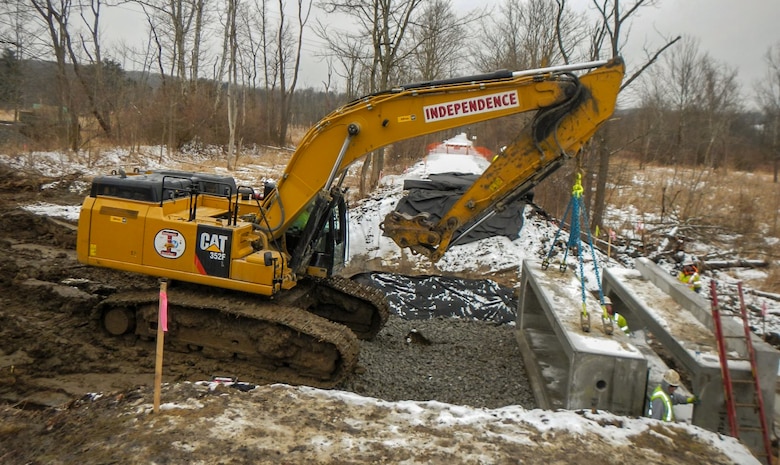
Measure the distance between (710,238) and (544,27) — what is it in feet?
64.6

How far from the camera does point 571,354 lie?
5117 mm

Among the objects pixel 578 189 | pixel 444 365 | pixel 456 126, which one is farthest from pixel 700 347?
pixel 456 126

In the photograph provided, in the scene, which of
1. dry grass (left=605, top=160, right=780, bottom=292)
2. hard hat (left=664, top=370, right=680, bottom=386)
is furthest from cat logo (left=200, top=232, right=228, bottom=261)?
dry grass (left=605, top=160, right=780, bottom=292)

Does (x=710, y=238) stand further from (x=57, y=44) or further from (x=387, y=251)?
(x=57, y=44)

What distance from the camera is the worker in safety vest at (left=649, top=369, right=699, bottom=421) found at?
4802 millimetres

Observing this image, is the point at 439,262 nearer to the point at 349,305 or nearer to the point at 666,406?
the point at 349,305

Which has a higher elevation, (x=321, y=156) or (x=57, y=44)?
(x=57, y=44)

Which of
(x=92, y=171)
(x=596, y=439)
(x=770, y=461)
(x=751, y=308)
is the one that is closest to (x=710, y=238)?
(x=751, y=308)

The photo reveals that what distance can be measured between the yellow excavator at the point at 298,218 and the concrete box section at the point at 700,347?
2.16m

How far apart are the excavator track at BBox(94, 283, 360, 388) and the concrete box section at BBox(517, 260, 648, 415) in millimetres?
2277

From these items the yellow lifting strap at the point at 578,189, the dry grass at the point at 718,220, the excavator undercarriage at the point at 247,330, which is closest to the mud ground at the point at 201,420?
the excavator undercarriage at the point at 247,330

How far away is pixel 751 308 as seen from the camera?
32.3 ft

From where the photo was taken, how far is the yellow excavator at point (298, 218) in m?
6.04

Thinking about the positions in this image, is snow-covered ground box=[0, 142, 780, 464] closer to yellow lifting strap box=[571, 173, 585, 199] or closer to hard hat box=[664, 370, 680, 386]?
hard hat box=[664, 370, 680, 386]
